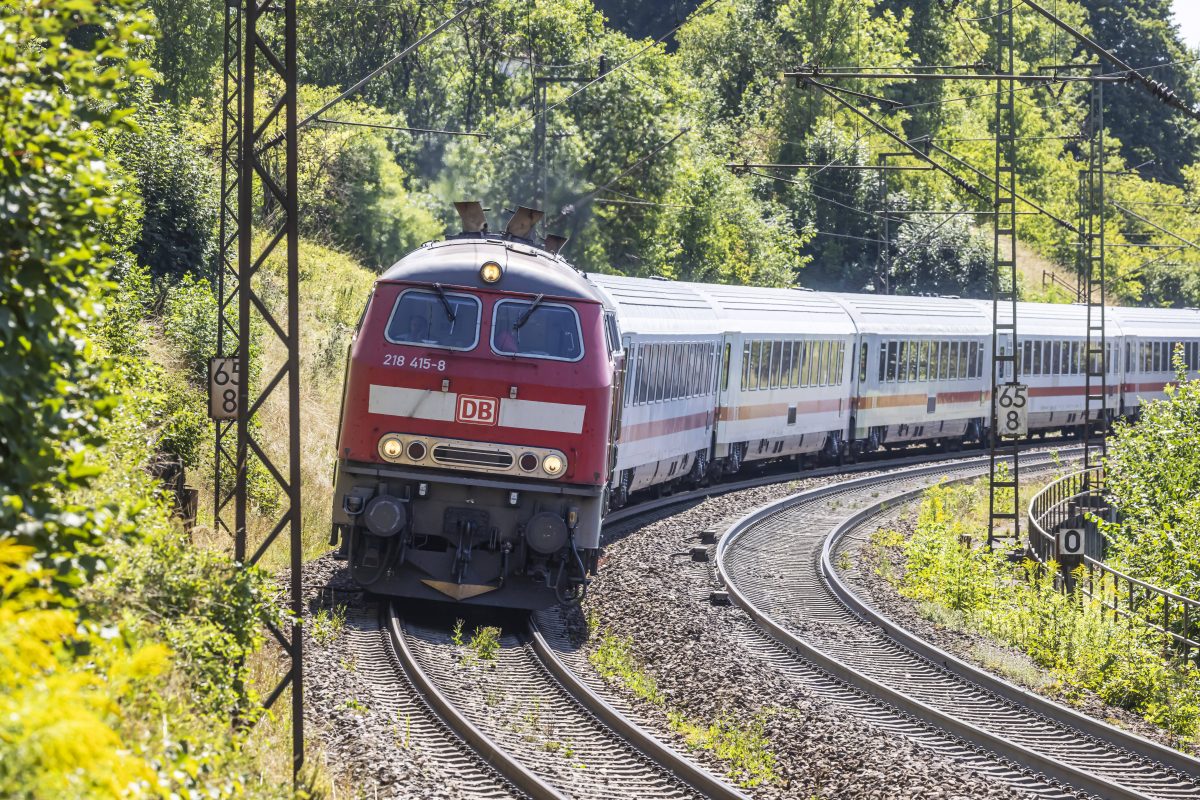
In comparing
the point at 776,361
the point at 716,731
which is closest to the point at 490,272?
the point at 716,731

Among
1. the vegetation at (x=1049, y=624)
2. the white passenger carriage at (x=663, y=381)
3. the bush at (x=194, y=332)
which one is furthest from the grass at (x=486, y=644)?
the bush at (x=194, y=332)

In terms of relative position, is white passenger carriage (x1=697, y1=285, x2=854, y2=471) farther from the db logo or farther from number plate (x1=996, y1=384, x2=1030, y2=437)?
the db logo

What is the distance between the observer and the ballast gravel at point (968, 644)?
13.4 metres

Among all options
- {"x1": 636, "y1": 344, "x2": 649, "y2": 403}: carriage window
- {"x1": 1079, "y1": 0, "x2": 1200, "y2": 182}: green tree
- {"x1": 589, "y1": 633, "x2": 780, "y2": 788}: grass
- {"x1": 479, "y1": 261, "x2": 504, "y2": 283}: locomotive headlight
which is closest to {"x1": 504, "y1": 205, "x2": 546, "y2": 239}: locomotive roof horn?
{"x1": 479, "y1": 261, "x2": 504, "y2": 283}: locomotive headlight

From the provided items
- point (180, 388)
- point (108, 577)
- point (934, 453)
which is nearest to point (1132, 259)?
point (934, 453)

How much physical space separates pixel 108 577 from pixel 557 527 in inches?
258

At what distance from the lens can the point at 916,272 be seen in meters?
63.7

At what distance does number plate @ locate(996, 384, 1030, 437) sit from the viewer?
2295 centimetres

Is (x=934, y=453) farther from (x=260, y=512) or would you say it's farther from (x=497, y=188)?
(x=260, y=512)

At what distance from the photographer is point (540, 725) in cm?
1089

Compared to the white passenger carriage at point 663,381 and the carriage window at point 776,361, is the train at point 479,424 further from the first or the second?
→ the carriage window at point 776,361

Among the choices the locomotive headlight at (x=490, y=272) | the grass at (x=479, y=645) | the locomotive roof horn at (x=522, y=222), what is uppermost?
the locomotive roof horn at (x=522, y=222)

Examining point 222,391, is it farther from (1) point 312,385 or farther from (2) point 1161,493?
(2) point 1161,493

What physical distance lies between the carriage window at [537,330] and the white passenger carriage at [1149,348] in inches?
1226
